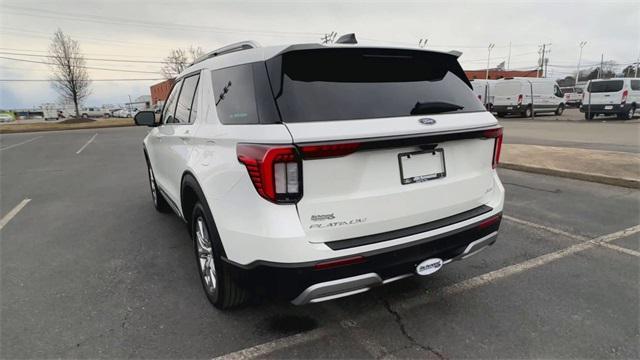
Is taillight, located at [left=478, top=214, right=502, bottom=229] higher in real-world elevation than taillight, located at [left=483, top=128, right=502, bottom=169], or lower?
lower

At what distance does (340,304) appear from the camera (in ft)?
9.73

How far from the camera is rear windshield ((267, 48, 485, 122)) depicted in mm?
2164

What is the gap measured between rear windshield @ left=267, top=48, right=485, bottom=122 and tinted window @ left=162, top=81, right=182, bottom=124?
223 centimetres

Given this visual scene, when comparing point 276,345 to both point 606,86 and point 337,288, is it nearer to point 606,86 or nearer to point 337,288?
point 337,288

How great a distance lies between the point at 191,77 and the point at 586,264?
4053 mm

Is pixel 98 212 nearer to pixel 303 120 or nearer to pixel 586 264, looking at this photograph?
pixel 303 120

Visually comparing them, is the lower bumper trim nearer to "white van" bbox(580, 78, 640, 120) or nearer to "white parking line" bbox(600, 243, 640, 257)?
"white parking line" bbox(600, 243, 640, 257)

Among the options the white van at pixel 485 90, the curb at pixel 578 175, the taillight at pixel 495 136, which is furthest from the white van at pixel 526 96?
the taillight at pixel 495 136

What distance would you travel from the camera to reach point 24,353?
8.06ft

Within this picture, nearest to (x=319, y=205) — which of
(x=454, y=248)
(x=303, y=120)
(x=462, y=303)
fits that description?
(x=303, y=120)

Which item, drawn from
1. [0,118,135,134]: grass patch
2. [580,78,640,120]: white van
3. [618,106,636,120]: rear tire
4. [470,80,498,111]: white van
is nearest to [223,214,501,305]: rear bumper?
[580,78,640,120]: white van

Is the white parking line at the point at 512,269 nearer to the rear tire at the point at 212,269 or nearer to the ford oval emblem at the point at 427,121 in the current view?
the rear tire at the point at 212,269

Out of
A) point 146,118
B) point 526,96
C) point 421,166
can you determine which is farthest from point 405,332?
point 526,96

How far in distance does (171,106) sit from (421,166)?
10.1ft
